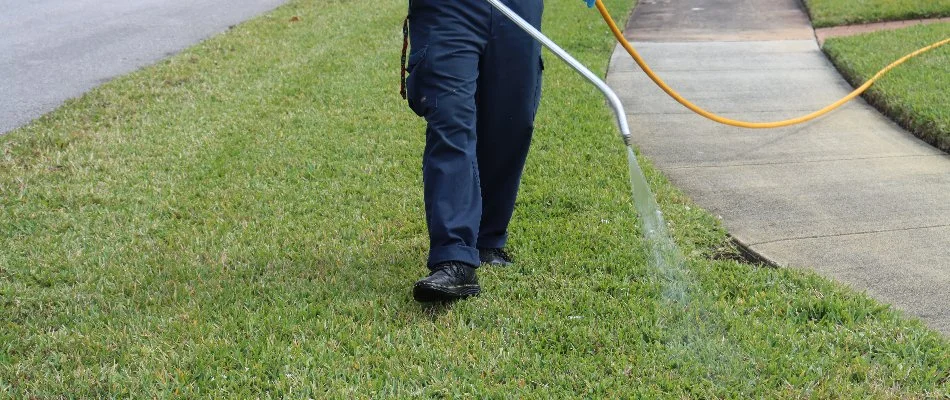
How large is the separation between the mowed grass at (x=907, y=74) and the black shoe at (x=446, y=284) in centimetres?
325

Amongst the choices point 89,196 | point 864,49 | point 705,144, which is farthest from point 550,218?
point 864,49

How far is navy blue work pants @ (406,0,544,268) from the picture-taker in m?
3.22

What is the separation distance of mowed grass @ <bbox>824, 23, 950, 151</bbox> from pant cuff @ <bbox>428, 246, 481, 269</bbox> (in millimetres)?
3239

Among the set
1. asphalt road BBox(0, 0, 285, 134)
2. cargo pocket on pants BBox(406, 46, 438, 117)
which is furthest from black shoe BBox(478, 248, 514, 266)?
asphalt road BBox(0, 0, 285, 134)

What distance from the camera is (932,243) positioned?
3.96m

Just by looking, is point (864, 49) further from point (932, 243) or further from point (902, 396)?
point (902, 396)

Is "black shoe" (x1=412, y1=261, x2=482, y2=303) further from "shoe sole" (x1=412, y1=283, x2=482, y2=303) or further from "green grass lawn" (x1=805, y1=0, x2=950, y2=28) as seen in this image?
"green grass lawn" (x1=805, y1=0, x2=950, y2=28)

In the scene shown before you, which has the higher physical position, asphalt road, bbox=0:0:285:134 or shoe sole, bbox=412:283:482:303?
shoe sole, bbox=412:283:482:303

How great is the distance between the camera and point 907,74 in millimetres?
6543

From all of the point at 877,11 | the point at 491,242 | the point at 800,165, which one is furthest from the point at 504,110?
the point at 877,11

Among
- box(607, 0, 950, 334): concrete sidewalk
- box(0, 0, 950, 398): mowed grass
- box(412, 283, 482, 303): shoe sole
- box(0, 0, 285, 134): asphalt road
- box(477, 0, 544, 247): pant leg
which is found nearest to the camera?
box(0, 0, 950, 398): mowed grass

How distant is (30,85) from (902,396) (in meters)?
6.13

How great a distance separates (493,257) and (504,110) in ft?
1.94

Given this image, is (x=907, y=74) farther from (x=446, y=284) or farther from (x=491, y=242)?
(x=446, y=284)
